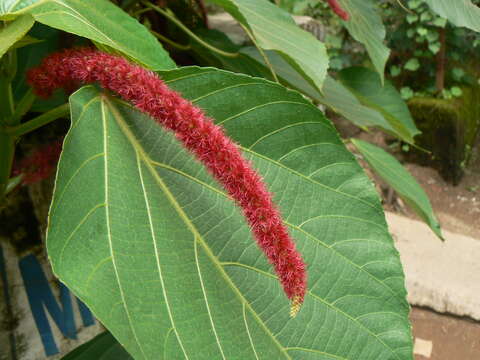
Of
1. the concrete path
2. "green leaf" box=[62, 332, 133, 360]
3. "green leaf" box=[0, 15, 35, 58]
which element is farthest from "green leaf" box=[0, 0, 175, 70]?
the concrete path

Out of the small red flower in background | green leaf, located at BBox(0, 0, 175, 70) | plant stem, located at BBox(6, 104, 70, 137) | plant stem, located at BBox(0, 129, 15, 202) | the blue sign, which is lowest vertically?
the blue sign

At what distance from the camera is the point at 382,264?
40 cm

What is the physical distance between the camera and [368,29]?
0.79 m

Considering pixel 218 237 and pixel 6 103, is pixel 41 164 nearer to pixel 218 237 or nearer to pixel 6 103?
pixel 6 103

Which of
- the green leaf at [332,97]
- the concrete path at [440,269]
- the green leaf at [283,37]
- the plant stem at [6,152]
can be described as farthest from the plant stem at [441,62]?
the plant stem at [6,152]

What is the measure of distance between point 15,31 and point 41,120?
105 mm

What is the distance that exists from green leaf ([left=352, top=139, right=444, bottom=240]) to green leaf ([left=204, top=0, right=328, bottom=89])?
0.29 metres

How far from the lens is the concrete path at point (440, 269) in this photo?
82.0 inches

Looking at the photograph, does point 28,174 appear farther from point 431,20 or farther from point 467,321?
point 431,20

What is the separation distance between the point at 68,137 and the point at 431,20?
133 inches

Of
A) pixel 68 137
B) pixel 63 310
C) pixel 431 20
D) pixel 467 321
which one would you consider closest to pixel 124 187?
pixel 68 137

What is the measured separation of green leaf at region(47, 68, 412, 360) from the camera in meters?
0.32

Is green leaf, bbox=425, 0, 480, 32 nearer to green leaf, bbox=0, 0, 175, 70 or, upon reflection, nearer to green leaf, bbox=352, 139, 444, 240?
green leaf, bbox=352, 139, 444, 240

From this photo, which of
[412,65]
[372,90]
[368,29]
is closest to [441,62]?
[412,65]
